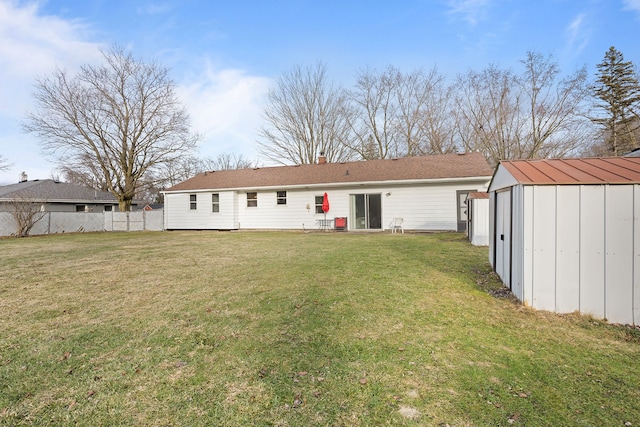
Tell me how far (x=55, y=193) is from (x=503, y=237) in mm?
31037

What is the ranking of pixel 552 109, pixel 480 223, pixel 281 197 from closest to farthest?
pixel 480 223
pixel 281 197
pixel 552 109

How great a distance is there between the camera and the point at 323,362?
114 inches

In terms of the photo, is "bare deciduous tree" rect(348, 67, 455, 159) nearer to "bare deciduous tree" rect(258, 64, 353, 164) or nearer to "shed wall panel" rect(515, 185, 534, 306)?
"bare deciduous tree" rect(258, 64, 353, 164)

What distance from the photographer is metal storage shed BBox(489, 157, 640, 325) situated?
12.2 ft

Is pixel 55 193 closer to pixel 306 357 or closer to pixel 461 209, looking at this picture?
pixel 461 209

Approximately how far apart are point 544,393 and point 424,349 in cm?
98

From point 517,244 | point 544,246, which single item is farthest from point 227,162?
point 544,246

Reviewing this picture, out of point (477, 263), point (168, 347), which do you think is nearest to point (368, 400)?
point (168, 347)

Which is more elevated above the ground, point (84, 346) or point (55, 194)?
point (55, 194)

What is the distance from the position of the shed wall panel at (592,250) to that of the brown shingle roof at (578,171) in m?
0.18

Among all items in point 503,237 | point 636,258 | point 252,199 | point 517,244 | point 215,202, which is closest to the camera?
point 636,258

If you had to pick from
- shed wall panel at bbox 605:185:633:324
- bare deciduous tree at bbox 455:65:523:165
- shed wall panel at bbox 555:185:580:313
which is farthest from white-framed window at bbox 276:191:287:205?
bare deciduous tree at bbox 455:65:523:165

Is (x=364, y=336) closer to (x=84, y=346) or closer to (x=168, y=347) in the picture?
(x=168, y=347)

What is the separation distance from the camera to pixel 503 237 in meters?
5.43
